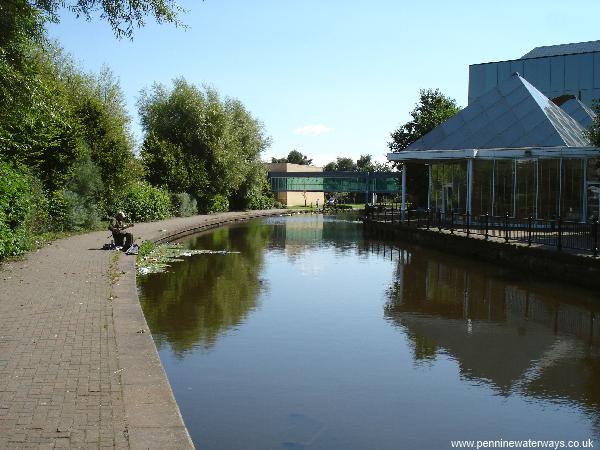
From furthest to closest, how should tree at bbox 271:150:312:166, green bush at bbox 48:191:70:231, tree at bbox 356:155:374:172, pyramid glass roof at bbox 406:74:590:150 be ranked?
1. tree at bbox 271:150:312:166
2. tree at bbox 356:155:374:172
3. pyramid glass roof at bbox 406:74:590:150
4. green bush at bbox 48:191:70:231

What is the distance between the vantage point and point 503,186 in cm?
3347

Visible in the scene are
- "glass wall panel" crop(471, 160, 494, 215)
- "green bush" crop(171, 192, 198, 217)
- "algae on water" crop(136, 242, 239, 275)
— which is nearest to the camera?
"algae on water" crop(136, 242, 239, 275)

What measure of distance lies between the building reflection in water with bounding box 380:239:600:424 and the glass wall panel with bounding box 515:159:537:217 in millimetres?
14536

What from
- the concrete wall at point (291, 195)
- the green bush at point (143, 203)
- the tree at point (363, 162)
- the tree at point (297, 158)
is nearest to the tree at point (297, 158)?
the tree at point (297, 158)

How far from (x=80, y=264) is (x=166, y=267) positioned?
9.77ft

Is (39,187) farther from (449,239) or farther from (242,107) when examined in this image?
(242,107)

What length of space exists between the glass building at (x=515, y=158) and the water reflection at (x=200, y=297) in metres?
15.3

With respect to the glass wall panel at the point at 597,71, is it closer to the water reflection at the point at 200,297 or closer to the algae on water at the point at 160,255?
the algae on water at the point at 160,255

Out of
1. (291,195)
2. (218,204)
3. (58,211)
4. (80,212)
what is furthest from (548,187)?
(291,195)

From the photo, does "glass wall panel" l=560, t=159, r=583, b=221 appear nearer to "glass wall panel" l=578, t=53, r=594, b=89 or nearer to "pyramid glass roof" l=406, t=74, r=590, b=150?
"pyramid glass roof" l=406, t=74, r=590, b=150

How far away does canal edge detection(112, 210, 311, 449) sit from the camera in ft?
17.8

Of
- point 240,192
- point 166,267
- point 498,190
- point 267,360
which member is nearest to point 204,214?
point 240,192

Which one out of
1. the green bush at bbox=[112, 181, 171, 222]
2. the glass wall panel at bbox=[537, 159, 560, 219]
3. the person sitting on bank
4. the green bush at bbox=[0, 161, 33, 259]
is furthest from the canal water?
the green bush at bbox=[112, 181, 171, 222]

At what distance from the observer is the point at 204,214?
54.1 m
